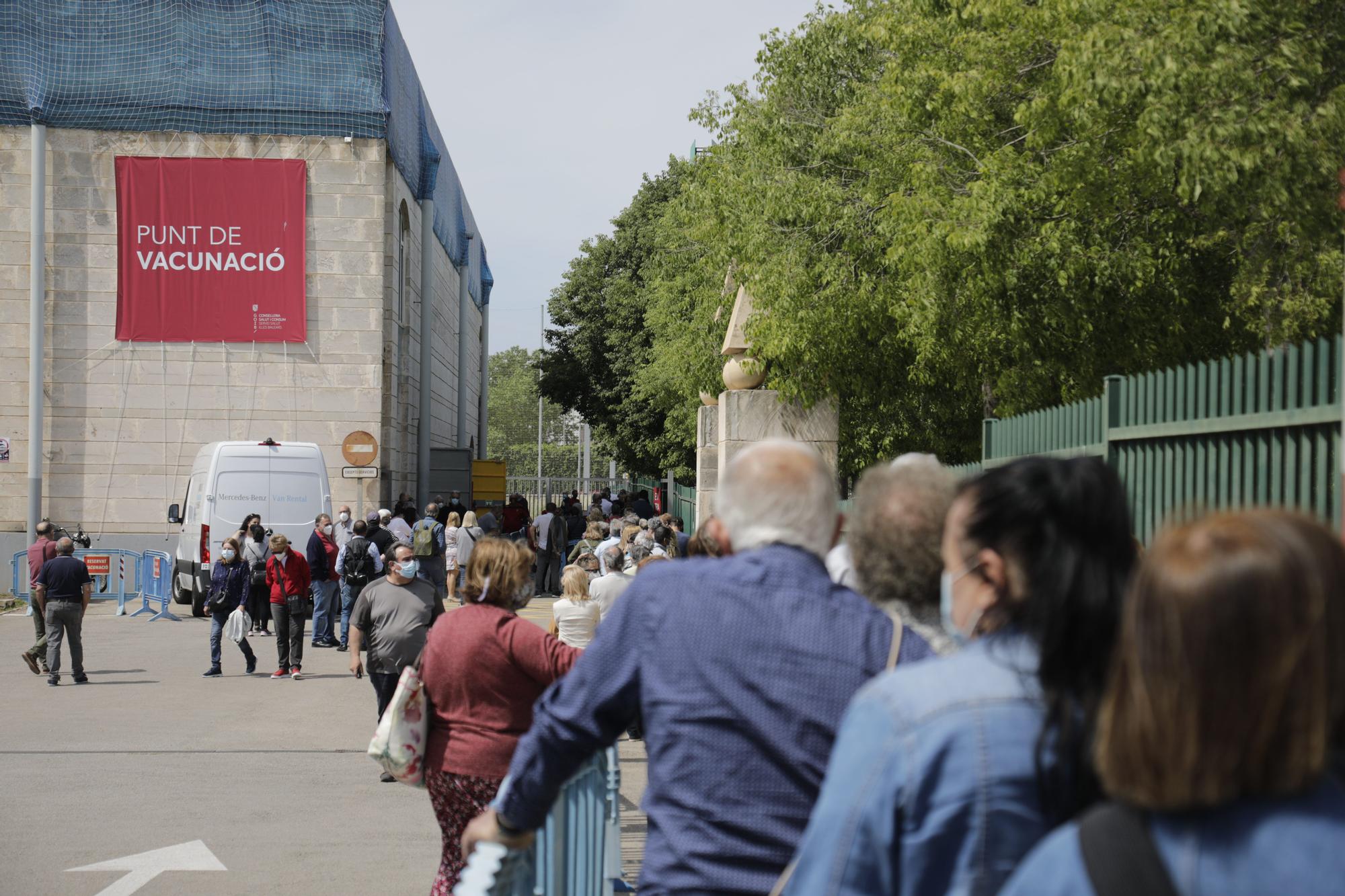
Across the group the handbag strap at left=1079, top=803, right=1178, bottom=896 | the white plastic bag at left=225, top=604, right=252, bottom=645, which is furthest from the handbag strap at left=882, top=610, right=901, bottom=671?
the white plastic bag at left=225, top=604, right=252, bottom=645

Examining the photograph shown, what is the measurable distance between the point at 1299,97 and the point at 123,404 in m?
22.4

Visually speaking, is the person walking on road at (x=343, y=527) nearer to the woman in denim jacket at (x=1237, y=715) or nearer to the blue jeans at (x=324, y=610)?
the blue jeans at (x=324, y=610)

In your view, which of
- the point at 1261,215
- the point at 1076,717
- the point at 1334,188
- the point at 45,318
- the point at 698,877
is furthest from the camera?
the point at 45,318

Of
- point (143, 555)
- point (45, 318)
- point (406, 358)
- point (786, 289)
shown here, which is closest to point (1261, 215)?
point (786, 289)

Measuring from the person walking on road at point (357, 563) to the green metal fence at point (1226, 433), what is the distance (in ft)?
34.7

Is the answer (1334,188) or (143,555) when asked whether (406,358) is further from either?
(1334,188)

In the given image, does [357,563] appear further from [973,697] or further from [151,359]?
[973,697]

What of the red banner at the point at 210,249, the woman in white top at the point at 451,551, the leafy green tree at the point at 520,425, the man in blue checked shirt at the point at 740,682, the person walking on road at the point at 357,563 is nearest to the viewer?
the man in blue checked shirt at the point at 740,682

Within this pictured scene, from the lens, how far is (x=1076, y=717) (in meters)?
1.77

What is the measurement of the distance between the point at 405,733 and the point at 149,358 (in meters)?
23.5

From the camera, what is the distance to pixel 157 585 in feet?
68.4

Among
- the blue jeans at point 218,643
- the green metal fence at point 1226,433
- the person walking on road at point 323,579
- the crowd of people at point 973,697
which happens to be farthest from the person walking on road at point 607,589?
the person walking on road at point 323,579

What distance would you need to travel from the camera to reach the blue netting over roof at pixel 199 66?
26.0m

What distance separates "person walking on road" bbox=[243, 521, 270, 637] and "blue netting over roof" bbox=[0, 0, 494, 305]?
1291cm
